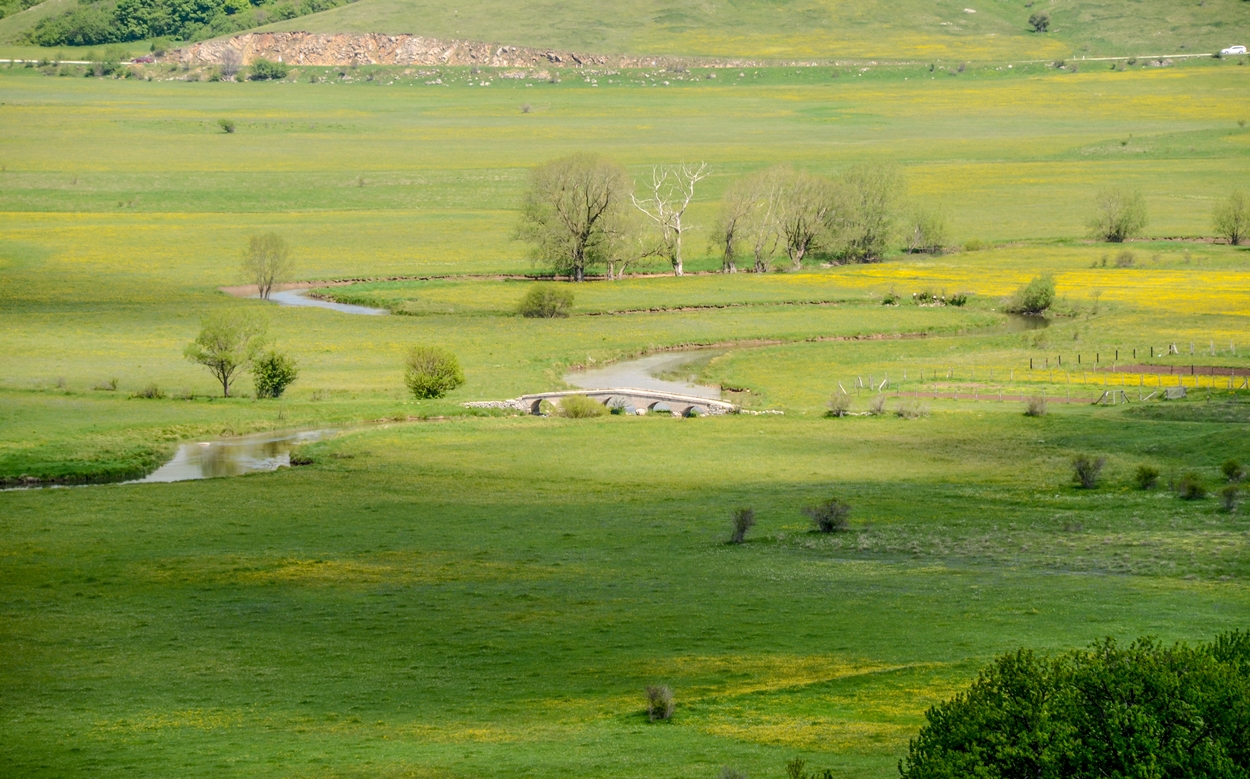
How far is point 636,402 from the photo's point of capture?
58812 mm

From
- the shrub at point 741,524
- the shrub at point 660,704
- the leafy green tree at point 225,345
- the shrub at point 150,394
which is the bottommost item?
the shrub at point 660,704

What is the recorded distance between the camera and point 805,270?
99688mm

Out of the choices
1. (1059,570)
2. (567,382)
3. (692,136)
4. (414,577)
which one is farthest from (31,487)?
(692,136)

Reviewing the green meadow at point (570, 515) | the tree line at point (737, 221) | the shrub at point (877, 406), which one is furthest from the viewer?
the tree line at point (737, 221)

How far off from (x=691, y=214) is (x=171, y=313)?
55.2 m

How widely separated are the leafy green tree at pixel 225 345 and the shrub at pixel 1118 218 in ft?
242

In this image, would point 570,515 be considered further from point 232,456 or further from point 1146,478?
point 1146,478

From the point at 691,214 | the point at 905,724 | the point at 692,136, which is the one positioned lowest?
the point at 905,724

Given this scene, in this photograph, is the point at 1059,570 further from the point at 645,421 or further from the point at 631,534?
the point at 645,421

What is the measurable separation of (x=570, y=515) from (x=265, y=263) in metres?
50.7

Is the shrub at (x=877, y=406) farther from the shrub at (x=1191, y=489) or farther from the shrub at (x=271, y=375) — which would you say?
the shrub at (x=271, y=375)

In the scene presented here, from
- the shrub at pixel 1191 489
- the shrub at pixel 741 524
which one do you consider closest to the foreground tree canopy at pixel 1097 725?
the shrub at pixel 741 524

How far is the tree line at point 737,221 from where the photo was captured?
94062 millimetres

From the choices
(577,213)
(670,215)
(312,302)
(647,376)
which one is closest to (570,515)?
(647,376)
